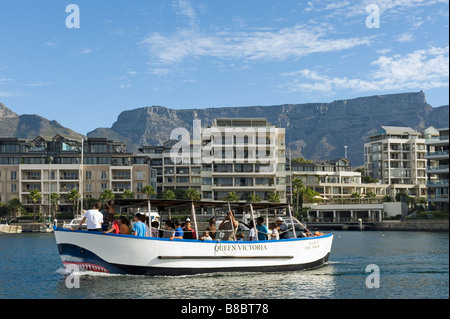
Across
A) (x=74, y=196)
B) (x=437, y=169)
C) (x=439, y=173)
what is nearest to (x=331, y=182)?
(x=439, y=173)

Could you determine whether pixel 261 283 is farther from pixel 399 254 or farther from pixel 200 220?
pixel 200 220

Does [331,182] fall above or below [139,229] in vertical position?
above

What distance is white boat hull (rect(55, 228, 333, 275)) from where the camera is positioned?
2591 centimetres

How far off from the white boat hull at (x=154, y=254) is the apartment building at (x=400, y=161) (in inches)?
5117

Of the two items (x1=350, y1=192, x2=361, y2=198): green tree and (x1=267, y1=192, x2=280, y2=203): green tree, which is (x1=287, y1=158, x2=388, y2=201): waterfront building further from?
(x1=267, y1=192, x2=280, y2=203): green tree

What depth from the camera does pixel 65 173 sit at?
117000 mm

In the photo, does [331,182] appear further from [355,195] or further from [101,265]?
[101,265]

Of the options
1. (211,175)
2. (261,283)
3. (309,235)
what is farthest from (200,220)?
(261,283)

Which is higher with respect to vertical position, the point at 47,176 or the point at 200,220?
the point at 47,176

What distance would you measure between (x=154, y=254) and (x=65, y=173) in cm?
9533

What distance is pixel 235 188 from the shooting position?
346ft

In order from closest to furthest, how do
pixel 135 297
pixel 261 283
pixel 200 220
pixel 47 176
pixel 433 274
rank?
pixel 135 297 < pixel 261 283 < pixel 433 274 < pixel 200 220 < pixel 47 176
